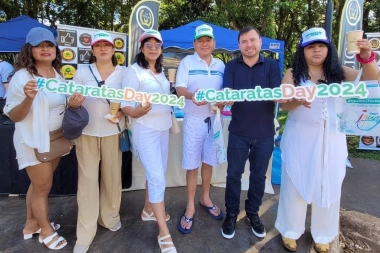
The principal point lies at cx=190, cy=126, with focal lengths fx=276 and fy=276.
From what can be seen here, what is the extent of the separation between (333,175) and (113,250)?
1.96 meters

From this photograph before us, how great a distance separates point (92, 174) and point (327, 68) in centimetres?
210

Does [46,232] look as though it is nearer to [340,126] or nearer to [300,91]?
[300,91]

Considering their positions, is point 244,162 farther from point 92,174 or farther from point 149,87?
point 92,174

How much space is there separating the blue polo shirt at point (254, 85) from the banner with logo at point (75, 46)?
1.72m

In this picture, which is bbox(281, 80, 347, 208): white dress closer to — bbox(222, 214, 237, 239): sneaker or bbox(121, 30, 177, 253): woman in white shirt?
bbox(222, 214, 237, 239): sneaker

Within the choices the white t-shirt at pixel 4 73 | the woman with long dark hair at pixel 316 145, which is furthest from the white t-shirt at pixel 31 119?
the white t-shirt at pixel 4 73

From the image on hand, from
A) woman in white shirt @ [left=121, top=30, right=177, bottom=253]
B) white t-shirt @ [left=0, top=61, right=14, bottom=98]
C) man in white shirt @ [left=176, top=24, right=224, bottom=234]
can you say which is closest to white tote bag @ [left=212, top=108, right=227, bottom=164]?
man in white shirt @ [left=176, top=24, right=224, bottom=234]

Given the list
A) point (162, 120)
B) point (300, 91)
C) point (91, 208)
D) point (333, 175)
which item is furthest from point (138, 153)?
point (333, 175)

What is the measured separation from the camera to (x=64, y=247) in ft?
8.00

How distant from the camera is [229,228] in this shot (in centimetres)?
260

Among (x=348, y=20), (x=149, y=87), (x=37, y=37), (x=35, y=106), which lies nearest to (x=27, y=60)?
(x=37, y=37)

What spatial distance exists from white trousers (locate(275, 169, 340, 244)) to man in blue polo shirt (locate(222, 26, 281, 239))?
10.1 inches

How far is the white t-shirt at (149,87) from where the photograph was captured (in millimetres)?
2202

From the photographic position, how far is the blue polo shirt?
2.34 metres
